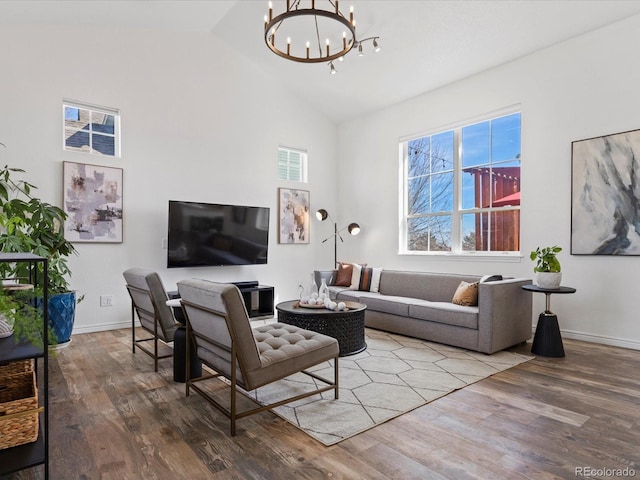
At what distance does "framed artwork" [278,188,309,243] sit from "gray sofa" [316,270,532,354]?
1.74 m

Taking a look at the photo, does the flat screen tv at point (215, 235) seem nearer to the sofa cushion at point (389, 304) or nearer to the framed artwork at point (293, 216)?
the framed artwork at point (293, 216)

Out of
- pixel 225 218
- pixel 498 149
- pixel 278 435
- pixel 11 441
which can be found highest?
pixel 498 149

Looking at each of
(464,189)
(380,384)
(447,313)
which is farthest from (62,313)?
(464,189)

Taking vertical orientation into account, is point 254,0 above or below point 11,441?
above

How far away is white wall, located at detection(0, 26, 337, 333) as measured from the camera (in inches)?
170

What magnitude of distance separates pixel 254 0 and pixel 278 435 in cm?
471

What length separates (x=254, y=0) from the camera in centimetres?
463

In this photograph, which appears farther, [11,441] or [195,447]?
[195,447]

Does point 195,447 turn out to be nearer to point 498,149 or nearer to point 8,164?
point 8,164

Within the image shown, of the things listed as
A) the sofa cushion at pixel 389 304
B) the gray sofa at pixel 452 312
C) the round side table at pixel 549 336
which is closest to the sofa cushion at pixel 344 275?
the gray sofa at pixel 452 312

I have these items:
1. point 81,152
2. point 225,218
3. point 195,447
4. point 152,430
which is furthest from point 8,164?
point 195,447

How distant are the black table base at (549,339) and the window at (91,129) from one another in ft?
17.1

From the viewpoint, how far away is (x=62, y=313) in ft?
12.3

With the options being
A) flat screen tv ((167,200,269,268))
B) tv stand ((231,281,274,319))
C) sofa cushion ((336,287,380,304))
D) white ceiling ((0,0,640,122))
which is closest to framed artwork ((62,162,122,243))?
flat screen tv ((167,200,269,268))
